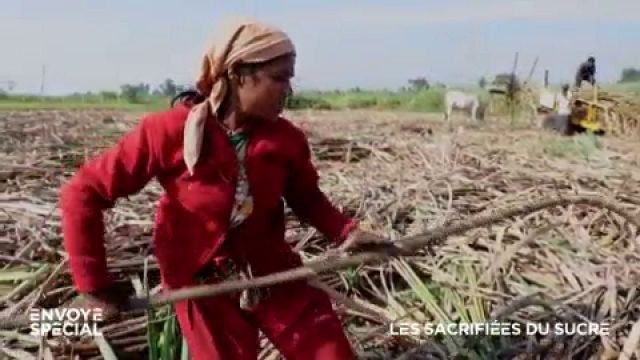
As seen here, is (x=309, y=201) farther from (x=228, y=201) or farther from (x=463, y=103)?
(x=463, y=103)

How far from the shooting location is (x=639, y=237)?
3.87 meters

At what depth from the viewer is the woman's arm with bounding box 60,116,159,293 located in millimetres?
2256

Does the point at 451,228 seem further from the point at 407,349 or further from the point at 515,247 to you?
the point at 515,247

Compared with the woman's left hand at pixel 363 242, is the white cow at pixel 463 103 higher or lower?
lower

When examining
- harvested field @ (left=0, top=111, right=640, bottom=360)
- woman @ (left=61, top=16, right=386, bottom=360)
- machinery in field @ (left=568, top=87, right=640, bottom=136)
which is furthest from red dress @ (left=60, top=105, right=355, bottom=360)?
machinery in field @ (left=568, top=87, right=640, bottom=136)

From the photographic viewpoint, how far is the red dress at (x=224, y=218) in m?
2.32

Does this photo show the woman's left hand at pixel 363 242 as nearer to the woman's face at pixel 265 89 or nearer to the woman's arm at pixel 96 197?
the woman's face at pixel 265 89

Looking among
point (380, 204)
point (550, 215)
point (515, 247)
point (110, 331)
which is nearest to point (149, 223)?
point (110, 331)

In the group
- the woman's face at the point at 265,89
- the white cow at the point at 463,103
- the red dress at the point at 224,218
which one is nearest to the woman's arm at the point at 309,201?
the red dress at the point at 224,218

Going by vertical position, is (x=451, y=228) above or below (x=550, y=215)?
above

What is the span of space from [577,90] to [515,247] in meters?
9.99

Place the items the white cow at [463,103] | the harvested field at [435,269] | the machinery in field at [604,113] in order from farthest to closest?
the white cow at [463,103] → the machinery in field at [604,113] → the harvested field at [435,269]

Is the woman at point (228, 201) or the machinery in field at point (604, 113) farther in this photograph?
the machinery in field at point (604, 113)

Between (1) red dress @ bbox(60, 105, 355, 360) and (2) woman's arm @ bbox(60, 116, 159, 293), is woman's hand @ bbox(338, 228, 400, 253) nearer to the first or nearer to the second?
(1) red dress @ bbox(60, 105, 355, 360)
